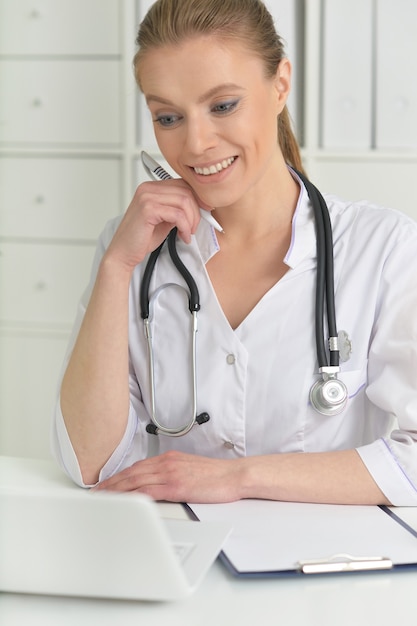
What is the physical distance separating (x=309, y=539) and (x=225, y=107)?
0.67m

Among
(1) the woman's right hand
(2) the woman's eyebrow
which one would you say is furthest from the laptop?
(2) the woman's eyebrow

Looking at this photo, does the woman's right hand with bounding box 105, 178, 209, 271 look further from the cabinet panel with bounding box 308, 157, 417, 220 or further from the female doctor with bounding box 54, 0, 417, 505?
the cabinet panel with bounding box 308, 157, 417, 220

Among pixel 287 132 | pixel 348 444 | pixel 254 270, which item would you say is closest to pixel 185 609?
pixel 348 444

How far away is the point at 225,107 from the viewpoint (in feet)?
4.47

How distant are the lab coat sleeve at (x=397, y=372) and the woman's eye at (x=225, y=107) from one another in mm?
322

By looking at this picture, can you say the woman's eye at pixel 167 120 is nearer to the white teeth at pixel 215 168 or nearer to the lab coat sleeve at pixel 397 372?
the white teeth at pixel 215 168

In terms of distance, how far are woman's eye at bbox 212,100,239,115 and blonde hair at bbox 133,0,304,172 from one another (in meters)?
0.10

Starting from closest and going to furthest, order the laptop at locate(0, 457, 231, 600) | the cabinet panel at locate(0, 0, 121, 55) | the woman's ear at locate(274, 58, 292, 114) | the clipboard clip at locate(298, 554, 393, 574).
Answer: the laptop at locate(0, 457, 231, 600), the clipboard clip at locate(298, 554, 393, 574), the woman's ear at locate(274, 58, 292, 114), the cabinet panel at locate(0, 0, 121, 55)

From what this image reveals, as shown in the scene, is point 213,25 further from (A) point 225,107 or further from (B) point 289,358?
(B) point 289,358

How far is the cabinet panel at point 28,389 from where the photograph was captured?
2.91 meters

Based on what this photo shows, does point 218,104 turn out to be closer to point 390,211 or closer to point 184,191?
point 184,191

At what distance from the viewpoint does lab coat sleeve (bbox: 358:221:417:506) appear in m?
1.19

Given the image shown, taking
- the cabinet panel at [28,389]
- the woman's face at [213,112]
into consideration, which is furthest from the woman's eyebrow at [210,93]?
the cabinet panel at [28,389]

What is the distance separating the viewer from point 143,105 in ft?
9.04
